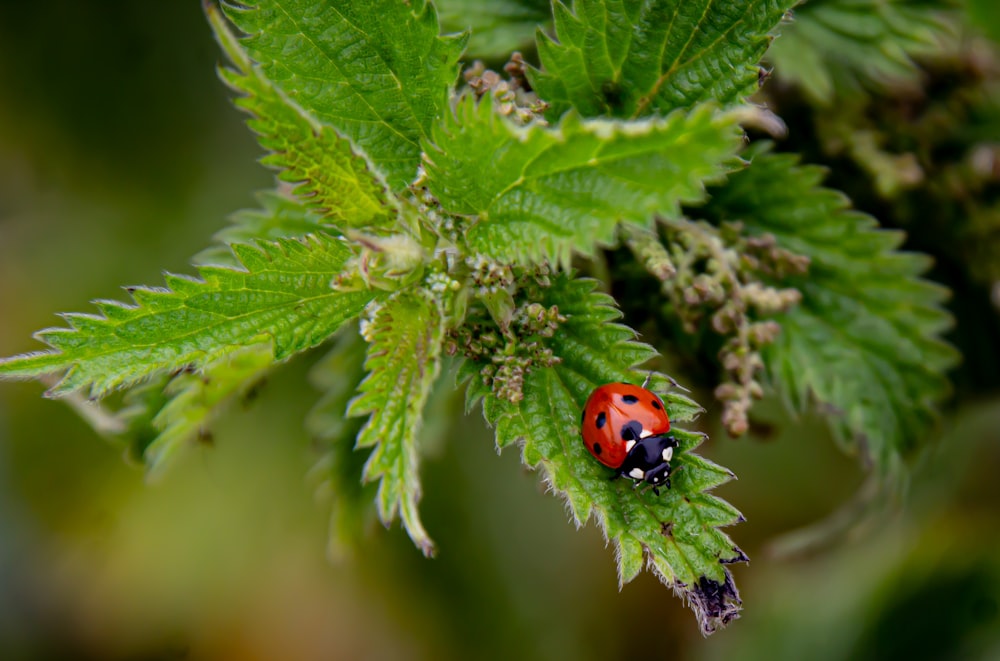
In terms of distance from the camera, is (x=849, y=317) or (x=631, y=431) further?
(x=849, y=317)

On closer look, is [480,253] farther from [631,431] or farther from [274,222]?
[274,222]

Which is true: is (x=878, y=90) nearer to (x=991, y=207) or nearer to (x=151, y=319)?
(x=991, y=207)

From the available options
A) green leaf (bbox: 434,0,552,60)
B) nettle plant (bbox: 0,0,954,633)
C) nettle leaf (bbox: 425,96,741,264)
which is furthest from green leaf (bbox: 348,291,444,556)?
green leaf (bbox: 434,0,552,60)

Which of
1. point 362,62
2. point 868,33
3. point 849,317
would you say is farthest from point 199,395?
point 868,33

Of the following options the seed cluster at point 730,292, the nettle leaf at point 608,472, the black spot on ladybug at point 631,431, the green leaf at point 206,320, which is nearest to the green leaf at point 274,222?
the green leaf at point 206,320

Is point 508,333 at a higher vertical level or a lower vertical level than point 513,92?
lower

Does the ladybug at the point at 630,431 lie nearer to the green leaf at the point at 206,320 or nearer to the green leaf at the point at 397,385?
the green leaf at the point at 397,385

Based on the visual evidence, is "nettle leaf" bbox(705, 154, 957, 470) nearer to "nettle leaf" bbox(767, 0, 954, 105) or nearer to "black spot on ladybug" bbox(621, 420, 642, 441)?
"nettle leaf" bbox(767, 0, 954, 105)
